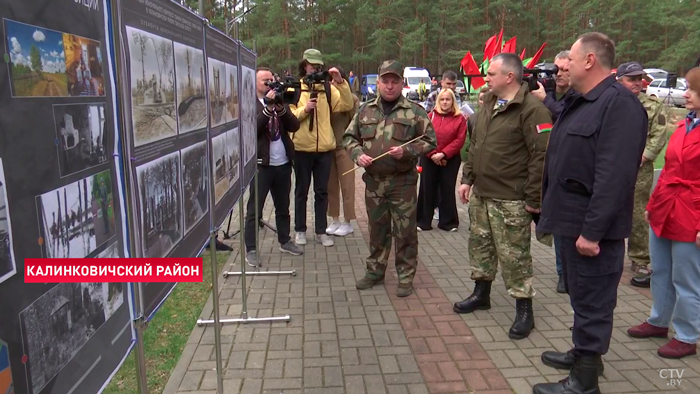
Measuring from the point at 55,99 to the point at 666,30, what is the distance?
48.3 meters

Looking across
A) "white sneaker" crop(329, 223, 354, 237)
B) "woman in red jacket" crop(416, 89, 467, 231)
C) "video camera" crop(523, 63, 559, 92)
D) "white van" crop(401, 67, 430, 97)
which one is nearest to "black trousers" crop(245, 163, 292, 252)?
"white sneaker" crop(329, 223, 354, 237)

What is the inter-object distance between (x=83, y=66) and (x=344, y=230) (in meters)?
5.39

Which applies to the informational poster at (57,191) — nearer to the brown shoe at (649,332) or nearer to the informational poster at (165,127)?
the informational poster at (165,127)

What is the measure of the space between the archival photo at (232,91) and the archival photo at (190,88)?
2.58ft

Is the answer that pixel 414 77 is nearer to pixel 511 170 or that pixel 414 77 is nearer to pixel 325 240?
pixel 325 240

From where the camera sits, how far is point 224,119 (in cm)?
312

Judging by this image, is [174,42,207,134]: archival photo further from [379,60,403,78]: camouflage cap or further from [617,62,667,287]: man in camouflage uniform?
[617,62,667,287]: man in camouflage uniform

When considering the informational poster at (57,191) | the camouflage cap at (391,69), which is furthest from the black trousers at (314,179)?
Result: the informational poster at (57,191)

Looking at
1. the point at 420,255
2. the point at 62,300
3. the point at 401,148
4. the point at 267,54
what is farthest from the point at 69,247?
the point at 267,54

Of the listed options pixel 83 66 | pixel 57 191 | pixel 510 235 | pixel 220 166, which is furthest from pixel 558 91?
pixel 57 191

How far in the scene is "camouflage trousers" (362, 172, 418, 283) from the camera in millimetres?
4496

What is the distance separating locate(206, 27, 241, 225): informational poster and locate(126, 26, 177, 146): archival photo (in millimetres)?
702

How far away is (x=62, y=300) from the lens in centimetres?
126
